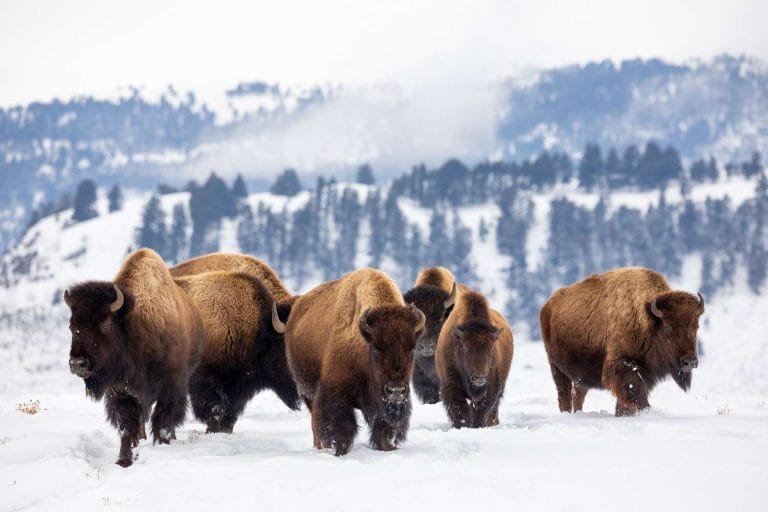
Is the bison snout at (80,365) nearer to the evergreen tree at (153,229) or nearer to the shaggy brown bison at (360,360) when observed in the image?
the shaggy brown bison at (360,360)

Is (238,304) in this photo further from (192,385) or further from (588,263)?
(588,263)

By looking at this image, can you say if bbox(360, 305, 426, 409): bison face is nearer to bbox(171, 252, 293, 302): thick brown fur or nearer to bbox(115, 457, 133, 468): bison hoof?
bbox(115, 457, 133, 468): bison hoof

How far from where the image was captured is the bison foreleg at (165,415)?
35.9ft

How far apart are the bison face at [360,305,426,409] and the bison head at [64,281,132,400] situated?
2.75 meters

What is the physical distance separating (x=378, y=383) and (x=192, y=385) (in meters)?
3.94

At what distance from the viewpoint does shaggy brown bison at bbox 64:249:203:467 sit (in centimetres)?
1001

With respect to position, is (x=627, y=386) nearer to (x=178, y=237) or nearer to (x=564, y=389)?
(x=564, y=389)

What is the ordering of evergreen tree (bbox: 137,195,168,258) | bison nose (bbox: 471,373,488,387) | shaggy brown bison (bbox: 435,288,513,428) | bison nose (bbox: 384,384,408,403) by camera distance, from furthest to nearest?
evergreen tree (bbox: 137,195,168,258) → shaggy brown bison (bbox: 435,288,513,428) → bison nose (bbox: 471,373,488,387) → bison nose (bbox: 384,384,408,403)

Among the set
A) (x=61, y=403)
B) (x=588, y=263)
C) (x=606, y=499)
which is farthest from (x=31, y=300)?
(x=606, y=499)

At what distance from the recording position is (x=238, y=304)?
13406mm

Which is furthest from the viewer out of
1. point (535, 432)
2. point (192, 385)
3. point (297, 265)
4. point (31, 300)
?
point (297, 265)

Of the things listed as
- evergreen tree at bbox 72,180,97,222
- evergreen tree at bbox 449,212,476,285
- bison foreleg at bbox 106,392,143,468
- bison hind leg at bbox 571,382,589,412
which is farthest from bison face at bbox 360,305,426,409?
evergreen tree at bbox 72,180,97,222

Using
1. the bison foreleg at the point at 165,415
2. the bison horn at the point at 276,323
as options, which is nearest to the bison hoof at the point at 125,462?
the bison foreleg at the point at 165,415

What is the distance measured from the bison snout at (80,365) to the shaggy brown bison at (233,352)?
261 centimetres
